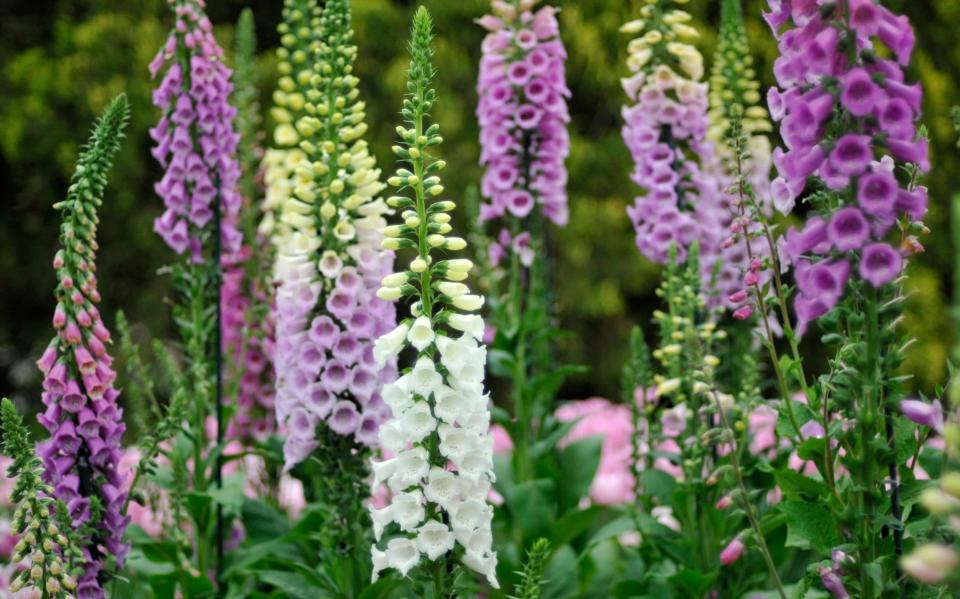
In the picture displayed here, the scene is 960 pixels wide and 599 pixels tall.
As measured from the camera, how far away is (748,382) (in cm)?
293

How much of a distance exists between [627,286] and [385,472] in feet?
21.7

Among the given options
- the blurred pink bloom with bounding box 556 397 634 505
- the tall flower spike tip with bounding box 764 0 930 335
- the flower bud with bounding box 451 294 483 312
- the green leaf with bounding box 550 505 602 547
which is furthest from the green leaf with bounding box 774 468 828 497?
the blurred pink bloom with bounding box 556 397 634 505

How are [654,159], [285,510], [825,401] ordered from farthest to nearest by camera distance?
[285,510]
[654,159]
[825,401]

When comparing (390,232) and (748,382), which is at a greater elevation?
(390,232)

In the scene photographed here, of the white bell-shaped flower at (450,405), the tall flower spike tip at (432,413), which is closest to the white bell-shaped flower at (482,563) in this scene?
the tall flower spike tip at (432,413)

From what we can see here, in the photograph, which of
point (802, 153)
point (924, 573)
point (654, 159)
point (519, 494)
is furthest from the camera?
point (654, 159)

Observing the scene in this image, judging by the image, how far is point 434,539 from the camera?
7.59 ft

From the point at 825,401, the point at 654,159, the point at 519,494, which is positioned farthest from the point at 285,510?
the point at 825,401

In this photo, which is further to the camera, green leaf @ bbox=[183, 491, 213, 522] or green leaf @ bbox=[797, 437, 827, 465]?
green leaf @ bbox=[183, 491, 213, 522]

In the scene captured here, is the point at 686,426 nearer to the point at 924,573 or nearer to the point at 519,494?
the point at 519,494

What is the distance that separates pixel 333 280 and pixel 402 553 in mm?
998

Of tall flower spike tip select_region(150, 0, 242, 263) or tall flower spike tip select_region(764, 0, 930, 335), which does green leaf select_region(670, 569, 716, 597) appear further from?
tall flower spike tip select_region(150, 0, 242, 263)

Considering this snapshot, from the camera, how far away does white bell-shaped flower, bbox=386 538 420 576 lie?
7.63ft

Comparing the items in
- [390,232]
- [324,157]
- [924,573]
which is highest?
A: [324,157]
